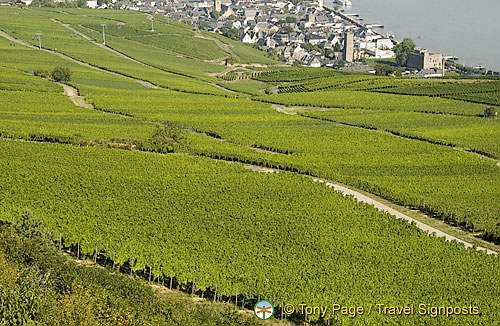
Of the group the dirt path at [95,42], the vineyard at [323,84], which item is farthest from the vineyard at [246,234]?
the dirt path at [95,42]

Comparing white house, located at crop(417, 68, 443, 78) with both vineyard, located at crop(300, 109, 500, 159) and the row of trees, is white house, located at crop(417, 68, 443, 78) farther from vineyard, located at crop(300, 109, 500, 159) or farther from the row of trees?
the row of trees

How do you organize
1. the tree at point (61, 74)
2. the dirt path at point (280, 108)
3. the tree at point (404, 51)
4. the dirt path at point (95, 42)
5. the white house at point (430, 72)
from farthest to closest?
the tree at point (404, 51), the white house at point (430, 72), the dirt path at point (95, 42), the tree at point (61, 74), the dirt path at point (280, 108)

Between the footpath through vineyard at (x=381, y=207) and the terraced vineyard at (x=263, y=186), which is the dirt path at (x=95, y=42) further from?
the footpath through vineyard at (x=381, y=207)

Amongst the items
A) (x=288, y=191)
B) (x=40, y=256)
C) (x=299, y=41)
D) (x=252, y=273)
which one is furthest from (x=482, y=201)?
(x=299, y=41)

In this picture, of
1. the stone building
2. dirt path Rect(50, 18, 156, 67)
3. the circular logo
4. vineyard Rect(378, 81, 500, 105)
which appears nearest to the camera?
the circular logo

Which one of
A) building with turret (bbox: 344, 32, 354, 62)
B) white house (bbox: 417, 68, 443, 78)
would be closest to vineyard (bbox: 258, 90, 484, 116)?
white house (bbox: 417, 68, 443, 78)

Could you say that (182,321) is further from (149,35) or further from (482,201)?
(149,35)
